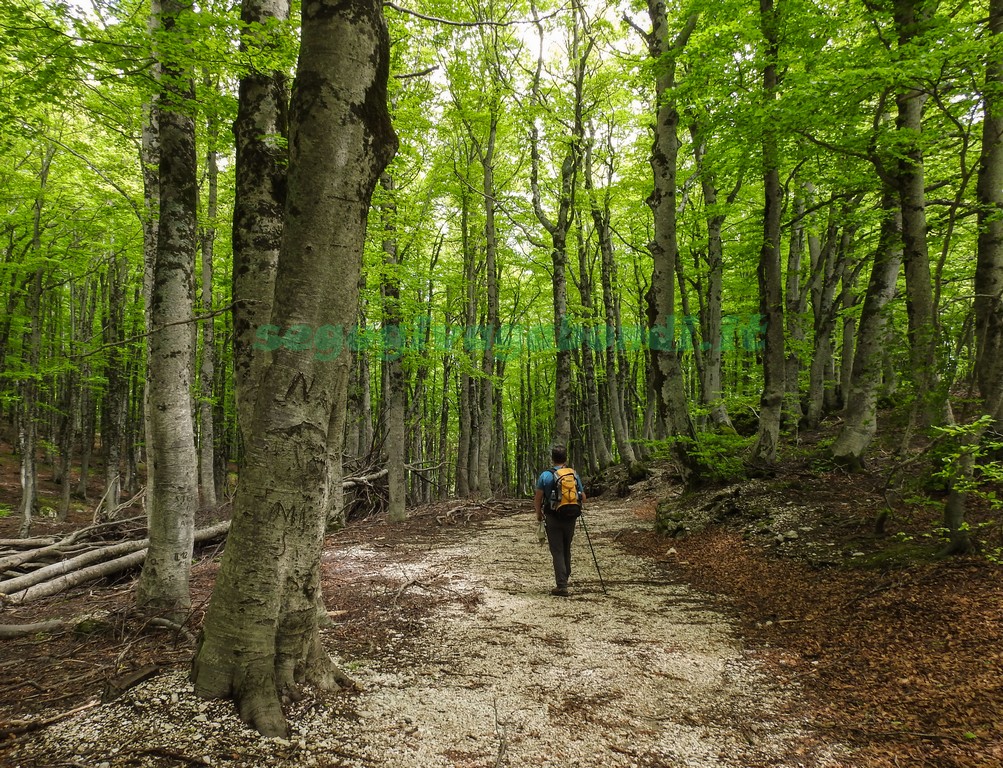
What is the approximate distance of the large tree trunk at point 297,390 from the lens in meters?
2.95

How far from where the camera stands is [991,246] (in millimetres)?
6797

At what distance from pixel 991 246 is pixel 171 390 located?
10149mm

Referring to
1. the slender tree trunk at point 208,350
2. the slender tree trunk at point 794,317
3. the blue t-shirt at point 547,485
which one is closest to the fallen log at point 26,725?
the blue t-shirt at point 547,485

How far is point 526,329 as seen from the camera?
27.7m

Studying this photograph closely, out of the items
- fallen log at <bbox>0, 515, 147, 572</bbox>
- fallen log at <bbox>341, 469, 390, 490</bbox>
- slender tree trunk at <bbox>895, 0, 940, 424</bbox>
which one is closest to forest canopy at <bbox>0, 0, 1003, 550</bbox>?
slender tree trunk at <bbox>895, 0, 940, 424</bbox>

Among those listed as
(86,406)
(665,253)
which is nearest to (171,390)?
(665,253)

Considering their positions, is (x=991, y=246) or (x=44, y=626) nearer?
(x=44, y=626)

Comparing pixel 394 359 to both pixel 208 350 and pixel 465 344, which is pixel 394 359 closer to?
pixel 465 344

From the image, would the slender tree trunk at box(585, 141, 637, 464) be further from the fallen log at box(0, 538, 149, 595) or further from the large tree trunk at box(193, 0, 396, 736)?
the large tree trunk at box(193, 0, 396, 736)

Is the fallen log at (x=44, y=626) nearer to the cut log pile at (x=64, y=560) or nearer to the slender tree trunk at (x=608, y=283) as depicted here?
the cut log pile at (x=64, y=560)

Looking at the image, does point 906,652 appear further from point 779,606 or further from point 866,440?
point 866,440

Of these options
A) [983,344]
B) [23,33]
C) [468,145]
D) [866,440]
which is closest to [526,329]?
[468,145]

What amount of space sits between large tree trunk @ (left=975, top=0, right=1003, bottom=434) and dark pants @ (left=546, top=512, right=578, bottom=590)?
15.1 ft

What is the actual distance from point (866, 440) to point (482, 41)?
1413cm
